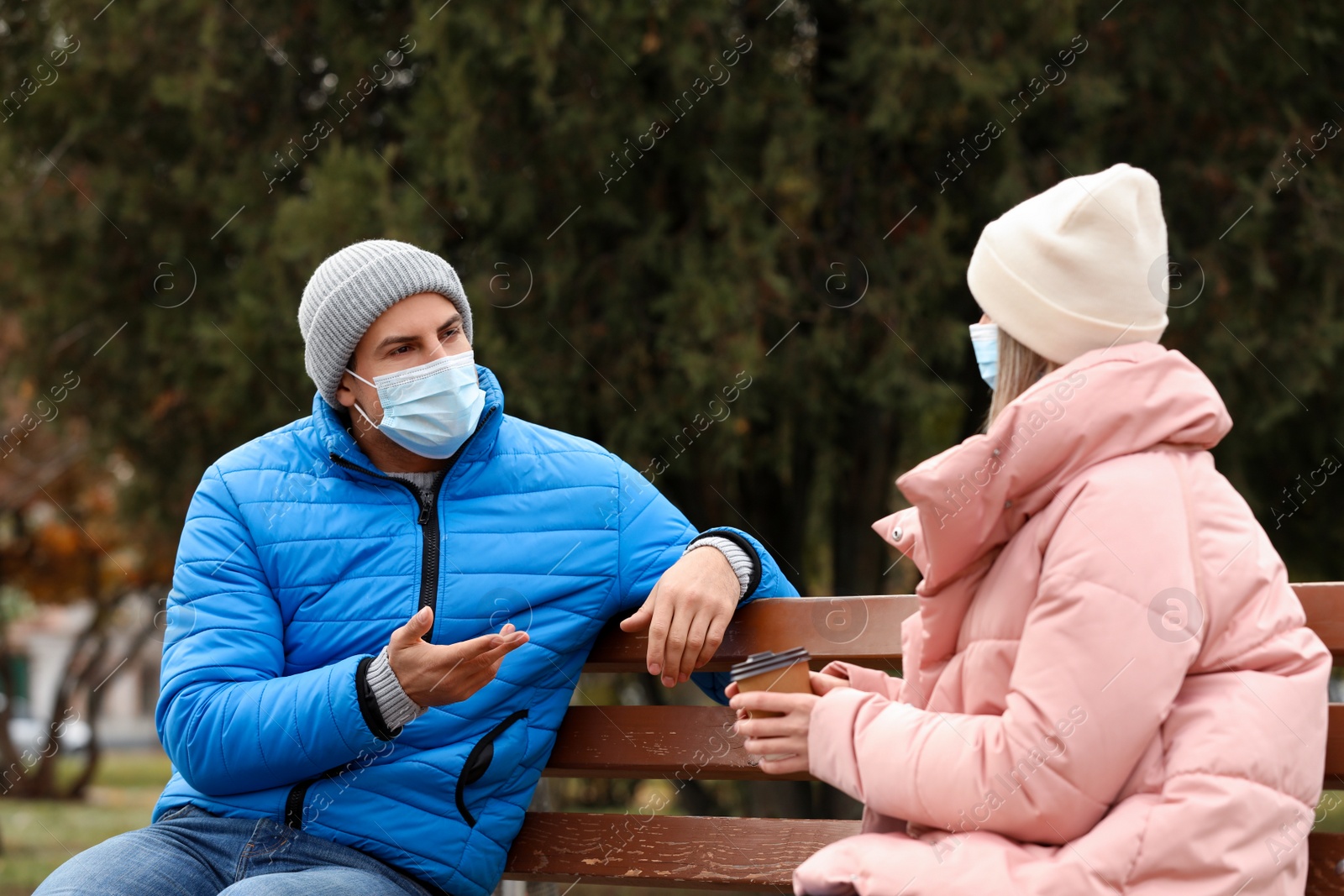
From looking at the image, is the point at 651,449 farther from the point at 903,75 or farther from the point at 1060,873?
the point at 1060,873

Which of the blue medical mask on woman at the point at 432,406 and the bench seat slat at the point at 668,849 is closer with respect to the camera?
the bench seat slat at the point at 668,849

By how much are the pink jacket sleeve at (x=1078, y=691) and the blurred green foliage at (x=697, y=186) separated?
4.33m

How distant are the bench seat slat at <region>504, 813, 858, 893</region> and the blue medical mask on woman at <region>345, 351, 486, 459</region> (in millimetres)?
867

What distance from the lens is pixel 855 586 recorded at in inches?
310

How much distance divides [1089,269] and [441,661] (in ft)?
4.33

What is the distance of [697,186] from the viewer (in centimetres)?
683

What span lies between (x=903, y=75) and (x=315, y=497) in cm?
426

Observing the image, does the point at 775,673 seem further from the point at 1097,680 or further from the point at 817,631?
the point at 1097,680

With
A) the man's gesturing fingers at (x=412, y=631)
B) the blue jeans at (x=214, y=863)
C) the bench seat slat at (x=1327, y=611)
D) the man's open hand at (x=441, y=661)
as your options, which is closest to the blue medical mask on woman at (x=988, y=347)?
the bench seat slat at (x=1327, y=611)

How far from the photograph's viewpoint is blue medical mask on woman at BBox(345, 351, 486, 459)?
9.84ft

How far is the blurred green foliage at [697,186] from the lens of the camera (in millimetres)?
6426

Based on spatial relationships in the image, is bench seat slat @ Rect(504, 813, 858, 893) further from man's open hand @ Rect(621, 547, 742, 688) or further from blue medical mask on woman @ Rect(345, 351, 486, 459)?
blue medical mask on woman @ Rect(345, 351, 486, 459)

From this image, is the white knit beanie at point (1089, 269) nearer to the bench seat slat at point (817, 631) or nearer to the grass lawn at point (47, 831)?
the bench seat slat at point (817, 631)

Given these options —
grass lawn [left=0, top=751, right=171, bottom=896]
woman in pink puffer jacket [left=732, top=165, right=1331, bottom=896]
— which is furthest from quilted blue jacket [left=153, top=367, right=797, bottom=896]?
grass lawn [left=0, top=751, right=171, bottom=896]
